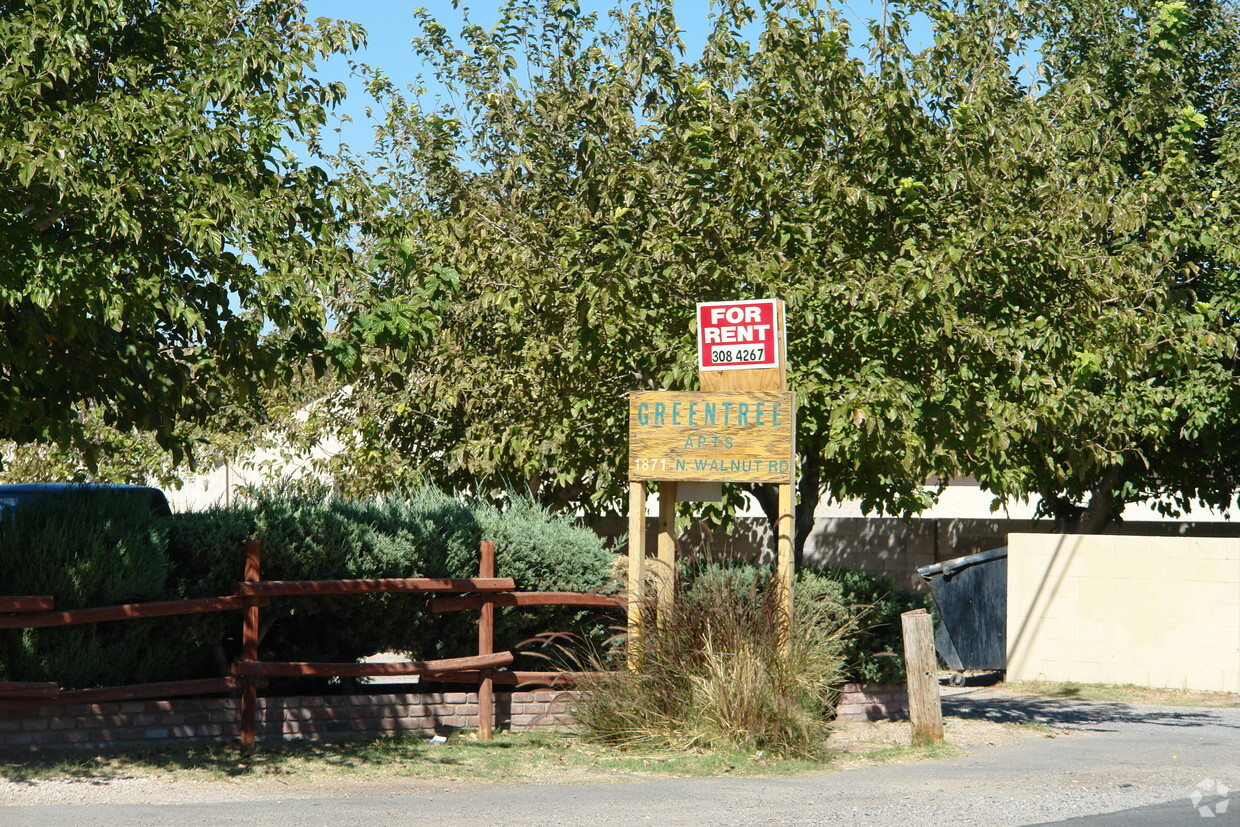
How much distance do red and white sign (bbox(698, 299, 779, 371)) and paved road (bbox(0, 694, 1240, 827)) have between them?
10.1 ft

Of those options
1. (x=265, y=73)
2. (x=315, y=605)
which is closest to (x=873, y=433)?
(x=315, y=605)

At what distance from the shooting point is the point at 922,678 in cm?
973

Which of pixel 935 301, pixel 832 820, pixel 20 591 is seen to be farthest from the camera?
pixel 935 301

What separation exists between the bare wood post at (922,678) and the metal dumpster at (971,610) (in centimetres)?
571

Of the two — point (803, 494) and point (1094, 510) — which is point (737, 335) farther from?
point (1094, 510)

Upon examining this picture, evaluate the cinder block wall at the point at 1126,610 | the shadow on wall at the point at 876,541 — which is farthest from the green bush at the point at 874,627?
the shadow on wall at the point at 876,541

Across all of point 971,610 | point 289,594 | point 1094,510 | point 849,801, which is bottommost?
point 849,801

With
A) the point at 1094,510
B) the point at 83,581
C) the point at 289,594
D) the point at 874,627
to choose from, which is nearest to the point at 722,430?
the point at 874,627

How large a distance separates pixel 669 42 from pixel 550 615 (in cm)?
682

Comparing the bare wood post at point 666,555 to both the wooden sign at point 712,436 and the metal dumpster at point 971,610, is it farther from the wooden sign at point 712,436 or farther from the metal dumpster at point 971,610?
the metal dumpster at point 971,610

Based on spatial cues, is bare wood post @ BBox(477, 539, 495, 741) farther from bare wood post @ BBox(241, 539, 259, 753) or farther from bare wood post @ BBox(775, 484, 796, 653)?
bare wood post @ BBox(775, 484, 796, 653)

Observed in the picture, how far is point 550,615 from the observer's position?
34.8ft

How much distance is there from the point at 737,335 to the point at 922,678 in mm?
2878

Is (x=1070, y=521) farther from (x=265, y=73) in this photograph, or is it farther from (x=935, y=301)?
(x=265, y=73)
